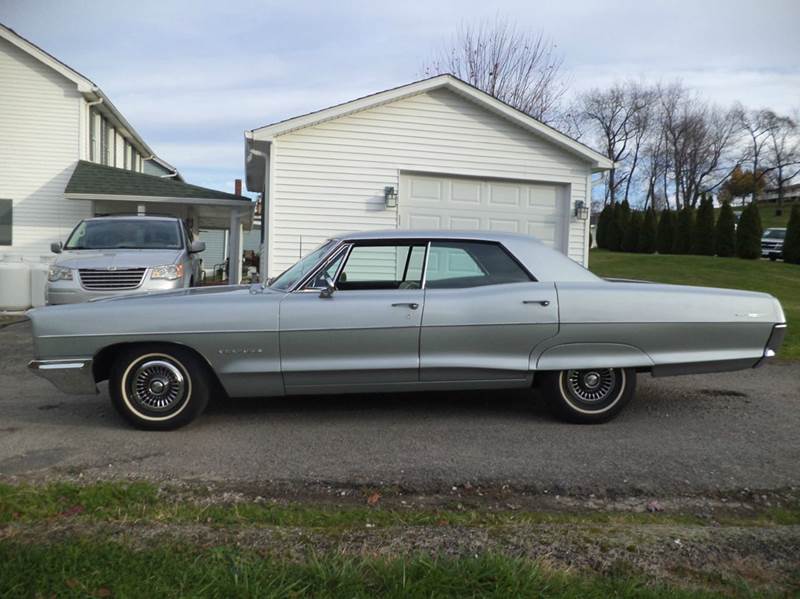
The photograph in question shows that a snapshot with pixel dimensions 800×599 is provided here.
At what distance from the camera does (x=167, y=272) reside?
9.03 m

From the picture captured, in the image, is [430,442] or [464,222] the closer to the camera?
[430,442]

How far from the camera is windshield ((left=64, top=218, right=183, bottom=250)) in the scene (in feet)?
32.6

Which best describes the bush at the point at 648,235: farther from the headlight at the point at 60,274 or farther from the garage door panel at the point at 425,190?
the headlight at the point at 60,274

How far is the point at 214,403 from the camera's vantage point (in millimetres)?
5816

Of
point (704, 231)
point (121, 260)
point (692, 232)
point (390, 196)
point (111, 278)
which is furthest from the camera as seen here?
point (692, 232)

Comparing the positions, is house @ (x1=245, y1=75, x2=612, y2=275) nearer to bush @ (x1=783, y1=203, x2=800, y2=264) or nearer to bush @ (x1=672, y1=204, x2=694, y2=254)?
bush @ (x1=783, y1=203, x2=800, y2=264)

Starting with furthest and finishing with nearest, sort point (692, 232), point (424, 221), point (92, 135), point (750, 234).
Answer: point (692, 232), point (750, 234), point (92, 135), point (424, 221)

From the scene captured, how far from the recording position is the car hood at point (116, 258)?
29.2ft

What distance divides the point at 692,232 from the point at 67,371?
3543 centimetres

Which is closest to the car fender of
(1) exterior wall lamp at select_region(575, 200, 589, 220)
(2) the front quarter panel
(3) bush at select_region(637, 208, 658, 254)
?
(2) the front quarter panel

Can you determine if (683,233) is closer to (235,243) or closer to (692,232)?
(692,232)

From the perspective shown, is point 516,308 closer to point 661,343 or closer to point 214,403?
point 661,343

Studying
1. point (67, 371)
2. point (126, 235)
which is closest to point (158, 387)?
point (67, 371)

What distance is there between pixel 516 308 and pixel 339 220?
803 centimetres
